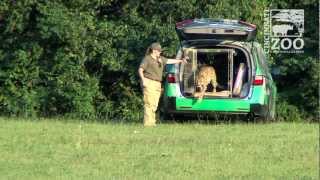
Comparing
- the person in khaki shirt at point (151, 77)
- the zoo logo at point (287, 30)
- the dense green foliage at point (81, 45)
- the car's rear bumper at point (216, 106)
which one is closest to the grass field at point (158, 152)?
the car's rear bumper at point (216, 106)

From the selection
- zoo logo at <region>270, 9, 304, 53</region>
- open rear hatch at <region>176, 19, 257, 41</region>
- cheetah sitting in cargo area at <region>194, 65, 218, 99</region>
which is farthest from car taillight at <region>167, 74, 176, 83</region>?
zoo logo at <region>270, 9, 304, 53</region>

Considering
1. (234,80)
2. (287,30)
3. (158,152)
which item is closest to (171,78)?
(234,80)

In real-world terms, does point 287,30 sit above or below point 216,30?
below

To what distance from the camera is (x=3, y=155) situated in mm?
10266

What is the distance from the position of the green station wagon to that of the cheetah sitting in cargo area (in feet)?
0.28

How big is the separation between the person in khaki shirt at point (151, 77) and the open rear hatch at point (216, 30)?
0.54 m

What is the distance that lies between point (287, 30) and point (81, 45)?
635cm

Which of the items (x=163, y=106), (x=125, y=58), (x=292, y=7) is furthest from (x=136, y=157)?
(x=292, y=7)

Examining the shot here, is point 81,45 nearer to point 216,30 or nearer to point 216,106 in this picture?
point 216,30

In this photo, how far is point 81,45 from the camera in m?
20.4

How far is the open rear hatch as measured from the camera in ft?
47.0

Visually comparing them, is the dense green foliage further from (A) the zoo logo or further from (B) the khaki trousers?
(B) the khaki trousers

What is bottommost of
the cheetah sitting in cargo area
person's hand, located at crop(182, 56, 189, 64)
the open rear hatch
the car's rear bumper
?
the car's rear bumper

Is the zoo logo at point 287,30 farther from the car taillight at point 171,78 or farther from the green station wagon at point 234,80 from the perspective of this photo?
the car taillight at point 171,78
